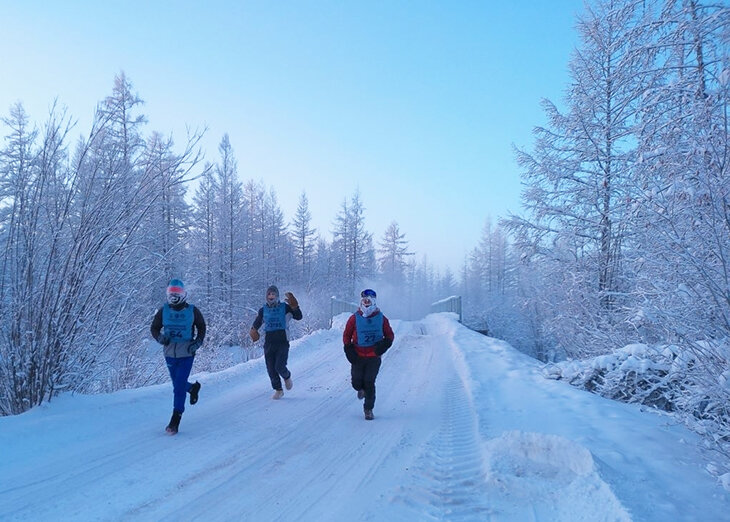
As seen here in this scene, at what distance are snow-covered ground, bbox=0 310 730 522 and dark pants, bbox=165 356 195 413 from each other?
0.40 meters

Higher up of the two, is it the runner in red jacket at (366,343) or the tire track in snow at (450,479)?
the runner in red jacket at (366,343)

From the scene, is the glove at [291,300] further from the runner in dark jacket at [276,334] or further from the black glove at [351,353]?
the black glove at [351,353]

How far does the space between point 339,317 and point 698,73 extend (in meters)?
17.9

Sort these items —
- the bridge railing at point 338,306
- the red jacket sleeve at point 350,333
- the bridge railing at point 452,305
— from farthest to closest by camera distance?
the bridge railing at point 338,306, the bridge railing at point 452,305, the red jacket sleeve at point 350,333

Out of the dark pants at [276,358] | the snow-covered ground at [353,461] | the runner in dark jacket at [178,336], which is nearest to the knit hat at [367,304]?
the snow-covered ground at [353,461]

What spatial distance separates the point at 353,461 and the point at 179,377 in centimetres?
253

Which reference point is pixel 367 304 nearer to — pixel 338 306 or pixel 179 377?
pixel 179 377

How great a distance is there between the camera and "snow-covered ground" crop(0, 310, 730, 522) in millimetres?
3391

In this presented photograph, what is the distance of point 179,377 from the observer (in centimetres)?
554

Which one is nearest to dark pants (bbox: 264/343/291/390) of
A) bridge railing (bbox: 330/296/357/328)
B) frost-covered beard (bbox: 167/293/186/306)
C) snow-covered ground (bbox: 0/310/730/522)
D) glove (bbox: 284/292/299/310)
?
snow-covered ground (bbox: 0/310/730/522)

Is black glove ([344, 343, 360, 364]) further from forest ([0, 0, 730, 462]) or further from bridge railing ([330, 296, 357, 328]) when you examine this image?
bridge railing ([330, 296, 357, 328])

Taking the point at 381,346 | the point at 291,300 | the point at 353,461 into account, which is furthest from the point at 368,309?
the point at 353,461

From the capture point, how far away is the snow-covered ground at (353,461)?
11.1ft

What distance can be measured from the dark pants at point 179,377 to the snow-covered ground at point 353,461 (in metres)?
0.40
